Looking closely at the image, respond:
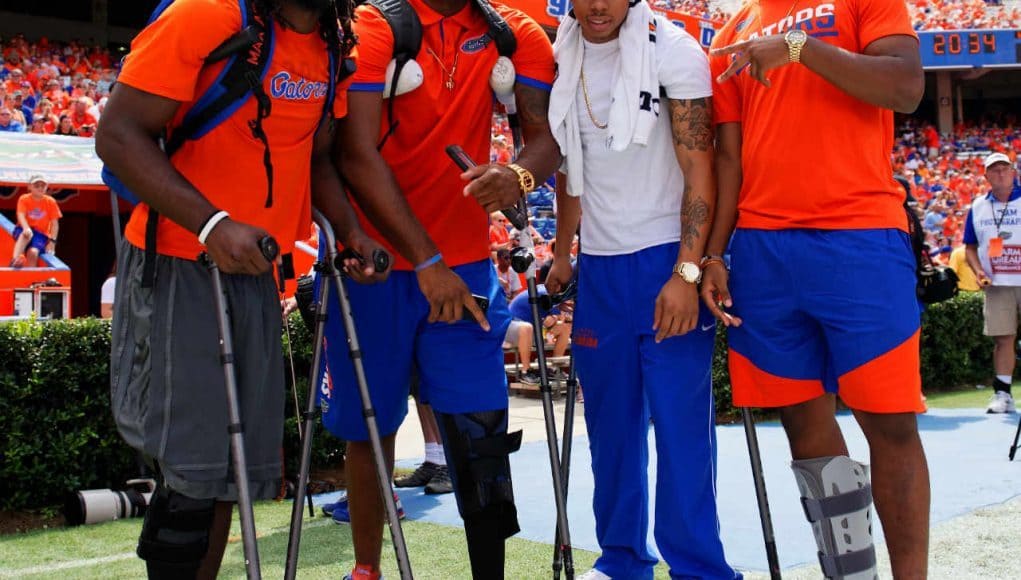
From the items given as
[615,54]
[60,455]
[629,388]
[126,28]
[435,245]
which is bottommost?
[60,455]

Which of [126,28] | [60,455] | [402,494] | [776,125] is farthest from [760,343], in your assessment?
[126,28]

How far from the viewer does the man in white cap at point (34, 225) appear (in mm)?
14211

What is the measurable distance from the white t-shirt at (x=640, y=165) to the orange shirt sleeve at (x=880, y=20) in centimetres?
56

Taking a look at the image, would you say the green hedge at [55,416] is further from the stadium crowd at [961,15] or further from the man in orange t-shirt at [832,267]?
the stadium crowd at [961,15]

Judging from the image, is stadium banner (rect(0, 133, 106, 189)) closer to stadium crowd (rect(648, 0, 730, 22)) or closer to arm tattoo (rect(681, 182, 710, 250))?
arm tattoo (rect(681, 182, 710, 250))

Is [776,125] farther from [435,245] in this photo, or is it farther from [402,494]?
[402,494]

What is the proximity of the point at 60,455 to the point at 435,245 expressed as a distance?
141 inches

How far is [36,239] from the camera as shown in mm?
14602

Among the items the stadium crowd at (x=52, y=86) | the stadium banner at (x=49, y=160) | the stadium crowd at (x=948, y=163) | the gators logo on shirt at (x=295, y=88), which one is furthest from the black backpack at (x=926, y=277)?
the stadium crowd at (x=948, y=163)

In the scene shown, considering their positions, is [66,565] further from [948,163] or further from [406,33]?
[948,163]

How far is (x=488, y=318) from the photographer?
141 inches

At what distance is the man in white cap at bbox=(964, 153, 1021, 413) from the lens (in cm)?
982

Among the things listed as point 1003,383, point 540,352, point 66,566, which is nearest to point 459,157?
point 540,352

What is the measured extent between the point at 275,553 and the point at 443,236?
2.26 metres
